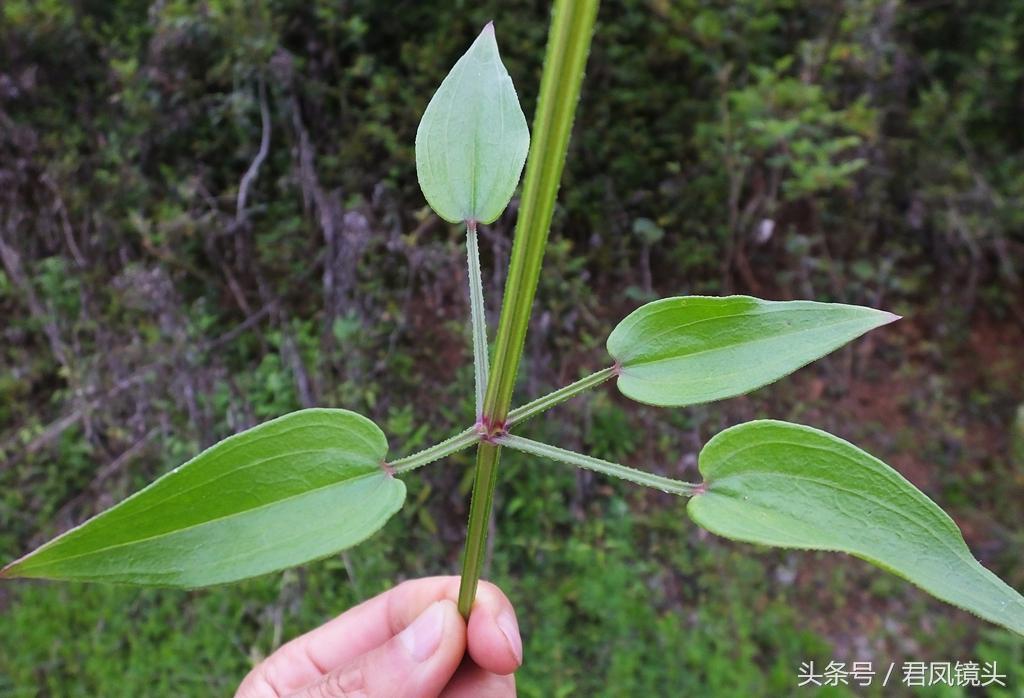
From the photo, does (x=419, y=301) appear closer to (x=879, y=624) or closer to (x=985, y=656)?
(x=879, y=624)

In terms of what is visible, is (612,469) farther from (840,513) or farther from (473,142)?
(473,142)

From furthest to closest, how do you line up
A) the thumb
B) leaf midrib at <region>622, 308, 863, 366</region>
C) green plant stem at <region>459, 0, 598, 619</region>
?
the thumb < leaf midrib at <region>622, 308, 863, 366</region> < green plant stem at <region>459, 0, 598, 619</region>

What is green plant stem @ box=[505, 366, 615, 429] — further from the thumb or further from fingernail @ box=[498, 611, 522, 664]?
fingernail @ box=[498, 611, 522, 664]

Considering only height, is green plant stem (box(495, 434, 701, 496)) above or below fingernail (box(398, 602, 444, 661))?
above

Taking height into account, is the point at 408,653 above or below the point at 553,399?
below

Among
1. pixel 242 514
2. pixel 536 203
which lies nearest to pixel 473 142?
pixel 536 203

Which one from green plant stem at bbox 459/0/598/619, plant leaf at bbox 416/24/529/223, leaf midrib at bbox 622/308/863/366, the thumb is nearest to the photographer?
green plant stem at bbox 459/0/598/619

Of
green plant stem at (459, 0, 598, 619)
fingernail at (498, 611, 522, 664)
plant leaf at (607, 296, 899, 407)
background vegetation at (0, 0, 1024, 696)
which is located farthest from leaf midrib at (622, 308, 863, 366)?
background vegetation at (0, 0, 1024, 696)
